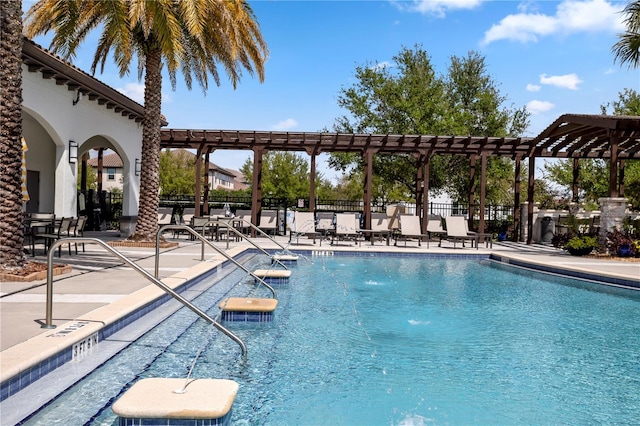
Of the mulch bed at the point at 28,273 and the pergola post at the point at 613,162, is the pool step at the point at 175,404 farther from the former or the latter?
the pergola post at the point at 613,162

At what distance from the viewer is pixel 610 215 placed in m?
14.2

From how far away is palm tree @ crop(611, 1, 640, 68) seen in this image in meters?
13.0

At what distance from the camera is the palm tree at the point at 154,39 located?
1055 centimetres

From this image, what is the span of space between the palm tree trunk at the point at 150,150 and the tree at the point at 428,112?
1354cm

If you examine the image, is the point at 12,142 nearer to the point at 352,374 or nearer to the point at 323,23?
the point at 352,374

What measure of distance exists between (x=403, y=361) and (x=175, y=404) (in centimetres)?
272

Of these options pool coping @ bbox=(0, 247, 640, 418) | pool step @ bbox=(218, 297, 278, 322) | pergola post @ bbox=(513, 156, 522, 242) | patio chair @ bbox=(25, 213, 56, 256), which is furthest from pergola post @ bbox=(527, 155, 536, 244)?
patio chair @ bbox=(25, 213, 56, 256)

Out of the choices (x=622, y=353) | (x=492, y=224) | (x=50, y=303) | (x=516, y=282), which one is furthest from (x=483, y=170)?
(x=50, y=303)

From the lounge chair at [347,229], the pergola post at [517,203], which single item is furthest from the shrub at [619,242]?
the lounge chair at [347,229]

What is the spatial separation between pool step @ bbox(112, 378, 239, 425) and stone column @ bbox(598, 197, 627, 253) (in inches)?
540

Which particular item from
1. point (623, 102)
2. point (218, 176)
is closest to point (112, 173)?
point (218, 176)

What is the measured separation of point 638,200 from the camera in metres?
21.3

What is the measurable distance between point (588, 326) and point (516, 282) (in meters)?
3.70

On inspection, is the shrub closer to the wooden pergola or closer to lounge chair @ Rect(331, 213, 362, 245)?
the wooden pergola
